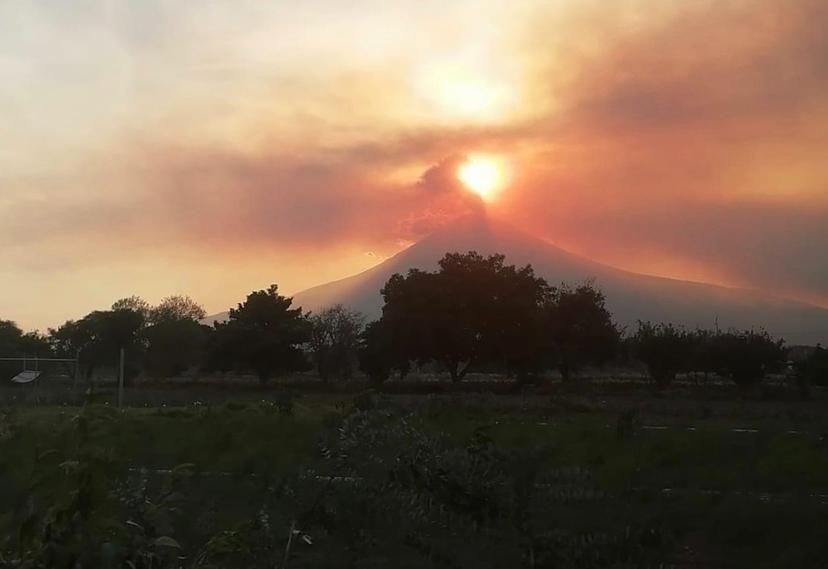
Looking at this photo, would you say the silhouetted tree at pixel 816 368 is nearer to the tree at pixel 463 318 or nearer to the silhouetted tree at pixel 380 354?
the tree at pixel 463 318

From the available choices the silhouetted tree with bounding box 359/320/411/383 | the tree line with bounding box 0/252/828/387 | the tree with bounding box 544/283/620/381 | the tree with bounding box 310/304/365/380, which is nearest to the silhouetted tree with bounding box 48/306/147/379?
the tree line with bounding box 0/252/828/387

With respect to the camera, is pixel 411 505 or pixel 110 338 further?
pixel 110 338

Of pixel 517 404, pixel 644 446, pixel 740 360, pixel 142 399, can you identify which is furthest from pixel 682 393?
pixel 644 446

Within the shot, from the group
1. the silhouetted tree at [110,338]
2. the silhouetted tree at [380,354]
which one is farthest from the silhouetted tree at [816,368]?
the silhouetted tree at [110,338]

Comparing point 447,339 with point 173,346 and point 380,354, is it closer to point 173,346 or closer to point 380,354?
point 380,354

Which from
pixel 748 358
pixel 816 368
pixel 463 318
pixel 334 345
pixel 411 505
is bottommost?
pixel 411 505

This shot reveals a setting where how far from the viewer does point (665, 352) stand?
153 ft

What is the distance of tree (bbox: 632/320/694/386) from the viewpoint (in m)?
46.5

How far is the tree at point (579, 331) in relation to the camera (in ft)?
181

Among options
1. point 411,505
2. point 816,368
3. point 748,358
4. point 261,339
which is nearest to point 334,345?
point 261,339

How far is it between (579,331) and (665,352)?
9.15 m

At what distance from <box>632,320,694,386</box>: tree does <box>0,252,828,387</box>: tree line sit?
6cm

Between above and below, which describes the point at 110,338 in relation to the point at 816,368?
above

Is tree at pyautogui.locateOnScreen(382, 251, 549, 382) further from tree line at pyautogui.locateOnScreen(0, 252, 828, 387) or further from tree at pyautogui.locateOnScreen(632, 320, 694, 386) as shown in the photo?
tree at pyautogui.locateOnScreen(632, 320, 694, 386)
